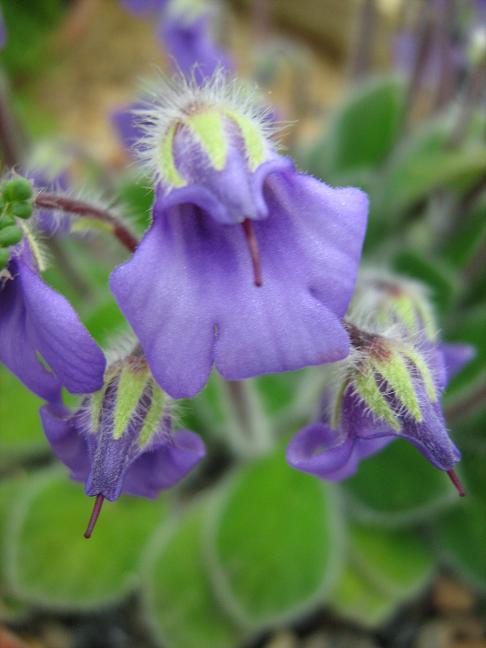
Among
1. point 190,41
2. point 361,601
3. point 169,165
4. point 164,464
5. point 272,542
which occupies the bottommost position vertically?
point 361,601

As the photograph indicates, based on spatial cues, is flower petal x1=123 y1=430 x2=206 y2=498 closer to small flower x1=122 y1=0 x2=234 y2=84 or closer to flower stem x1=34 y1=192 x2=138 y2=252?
flower stem x1=34 y1=192 x2=138 y2=252

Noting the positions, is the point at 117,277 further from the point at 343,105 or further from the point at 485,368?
the point at 343,105

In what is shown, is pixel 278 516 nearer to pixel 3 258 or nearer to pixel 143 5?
pixel 3 258

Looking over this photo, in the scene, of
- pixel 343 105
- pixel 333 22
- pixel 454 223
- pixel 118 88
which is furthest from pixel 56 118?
pixel 454 223

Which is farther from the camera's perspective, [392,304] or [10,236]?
[392,304]

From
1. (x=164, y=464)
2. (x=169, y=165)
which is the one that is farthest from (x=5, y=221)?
(x=164, y=464)

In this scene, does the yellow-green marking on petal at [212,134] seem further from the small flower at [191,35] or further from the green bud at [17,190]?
the small flower at [191,35]
